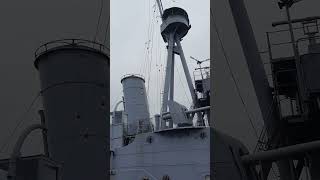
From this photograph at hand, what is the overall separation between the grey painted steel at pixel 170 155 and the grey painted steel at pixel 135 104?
6.26 ft

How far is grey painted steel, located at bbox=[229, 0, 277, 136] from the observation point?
969 cm

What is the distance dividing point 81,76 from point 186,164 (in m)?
13.3

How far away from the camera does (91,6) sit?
1048cm

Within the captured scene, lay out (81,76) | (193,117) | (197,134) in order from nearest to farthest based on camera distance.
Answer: (81,76) < (197,134) < (193,117)

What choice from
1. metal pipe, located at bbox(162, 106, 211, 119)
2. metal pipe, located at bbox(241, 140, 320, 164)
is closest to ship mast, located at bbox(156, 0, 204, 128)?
metal pipe, located at bbox(162, 106, 211, 119)

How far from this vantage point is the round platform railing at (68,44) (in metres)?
12.4

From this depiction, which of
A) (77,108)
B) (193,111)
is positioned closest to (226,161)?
(77,108)

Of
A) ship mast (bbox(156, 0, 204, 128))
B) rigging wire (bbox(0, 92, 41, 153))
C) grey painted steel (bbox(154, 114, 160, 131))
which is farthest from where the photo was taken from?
ship mast (bbox(156, 0, 204, 128))

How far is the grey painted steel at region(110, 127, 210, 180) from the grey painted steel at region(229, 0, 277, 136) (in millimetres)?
13709

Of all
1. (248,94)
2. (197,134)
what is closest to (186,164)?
(197,134)

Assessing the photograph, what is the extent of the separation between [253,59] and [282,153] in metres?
2.34

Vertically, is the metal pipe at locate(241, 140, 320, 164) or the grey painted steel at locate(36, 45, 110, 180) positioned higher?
the grey painted steel at locate(36, 45, 110, 180)

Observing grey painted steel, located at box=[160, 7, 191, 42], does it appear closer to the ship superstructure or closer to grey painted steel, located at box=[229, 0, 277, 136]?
the ship superstructure

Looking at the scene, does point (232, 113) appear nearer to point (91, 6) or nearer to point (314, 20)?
point (314, 20)
